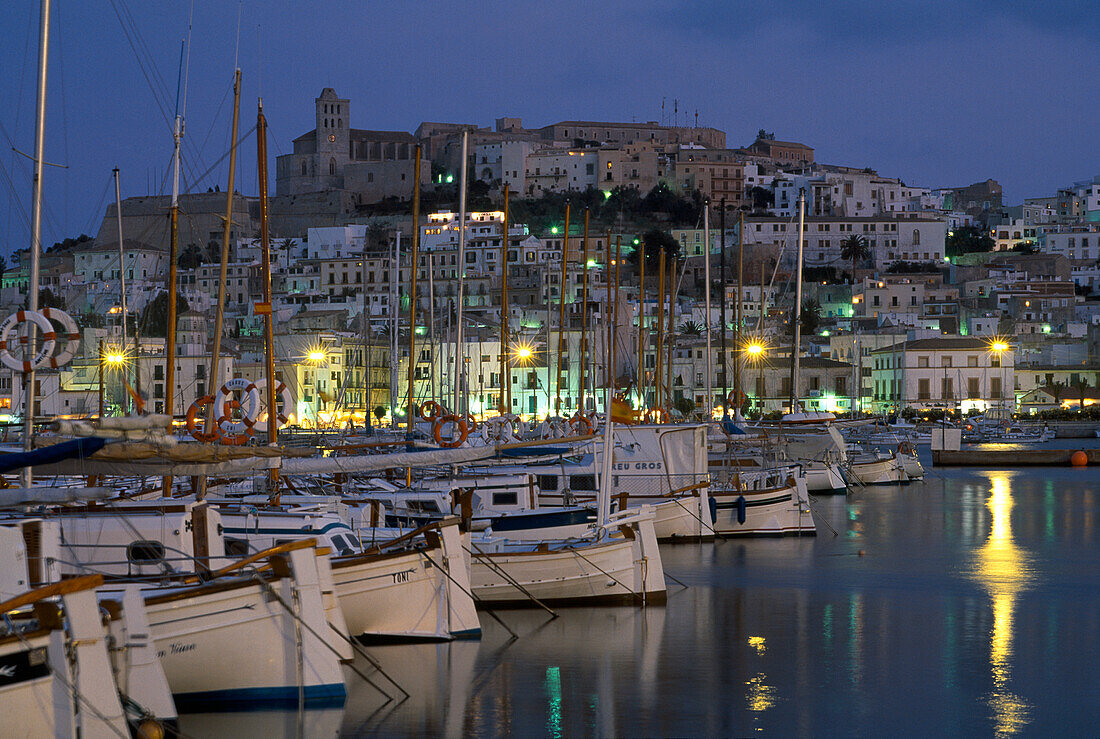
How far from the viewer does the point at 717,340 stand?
250 feet

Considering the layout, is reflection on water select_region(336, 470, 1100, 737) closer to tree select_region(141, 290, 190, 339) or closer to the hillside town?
the hillside town

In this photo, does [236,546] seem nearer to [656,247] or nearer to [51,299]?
[51,299]

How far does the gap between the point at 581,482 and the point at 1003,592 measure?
8006mm

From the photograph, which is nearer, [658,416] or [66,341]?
[66,341]

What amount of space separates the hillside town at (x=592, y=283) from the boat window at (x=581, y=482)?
711cm

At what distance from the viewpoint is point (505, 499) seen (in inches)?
906

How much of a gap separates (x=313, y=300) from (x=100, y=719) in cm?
9112

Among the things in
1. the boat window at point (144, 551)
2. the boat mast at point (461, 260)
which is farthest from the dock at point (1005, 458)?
the boat window at point (144, 551)

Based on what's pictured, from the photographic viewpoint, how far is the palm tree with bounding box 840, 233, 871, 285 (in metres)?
121

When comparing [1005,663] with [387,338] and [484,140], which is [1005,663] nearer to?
[387,338]

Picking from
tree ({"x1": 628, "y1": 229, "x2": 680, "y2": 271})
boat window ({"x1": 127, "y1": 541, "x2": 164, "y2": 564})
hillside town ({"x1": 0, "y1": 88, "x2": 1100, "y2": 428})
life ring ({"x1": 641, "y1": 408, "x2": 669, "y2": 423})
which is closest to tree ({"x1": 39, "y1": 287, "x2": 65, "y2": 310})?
→ hillside town ({"x1": 0, "y1": 88, "x2": 1100, "y2": 428})

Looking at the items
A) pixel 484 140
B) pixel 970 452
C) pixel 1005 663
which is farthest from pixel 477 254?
pixel 1005 663

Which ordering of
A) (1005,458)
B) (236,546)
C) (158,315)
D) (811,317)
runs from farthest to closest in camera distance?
(811,317), (158,315), (1005,458), (236,546)

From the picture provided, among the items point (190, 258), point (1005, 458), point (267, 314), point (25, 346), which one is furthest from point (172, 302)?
point (190, 258)
